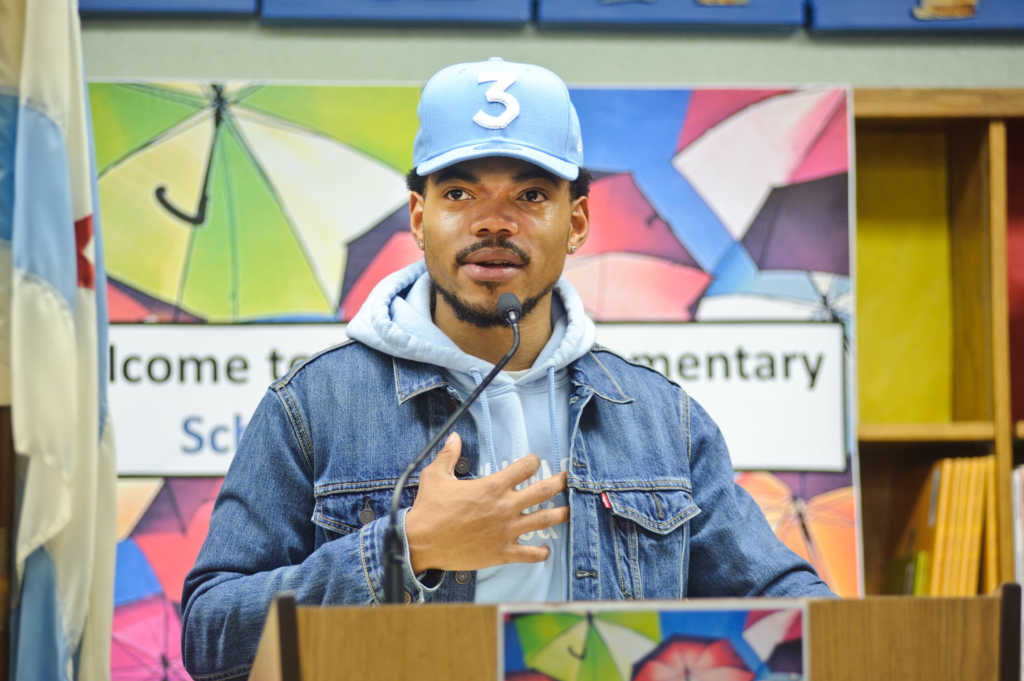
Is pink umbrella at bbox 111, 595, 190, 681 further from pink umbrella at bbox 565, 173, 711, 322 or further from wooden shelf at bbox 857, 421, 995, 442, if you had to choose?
wooden shelf at bbox 857, 421, 995, 442

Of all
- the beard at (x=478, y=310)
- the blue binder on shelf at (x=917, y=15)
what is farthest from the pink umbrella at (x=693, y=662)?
the blue binder on shelf at (x=917, y=15)

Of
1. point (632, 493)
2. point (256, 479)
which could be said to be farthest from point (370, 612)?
point (632, 493)

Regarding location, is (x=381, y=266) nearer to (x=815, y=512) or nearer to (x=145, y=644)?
(x=145, y=644)

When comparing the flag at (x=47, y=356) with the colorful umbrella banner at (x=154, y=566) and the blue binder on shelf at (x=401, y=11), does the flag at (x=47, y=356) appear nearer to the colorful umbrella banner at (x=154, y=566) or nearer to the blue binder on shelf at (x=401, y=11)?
the colorful umbrella banner at (x=154, y=566)

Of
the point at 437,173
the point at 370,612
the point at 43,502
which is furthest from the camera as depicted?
the point at 437,173

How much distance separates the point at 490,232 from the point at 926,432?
1.34m

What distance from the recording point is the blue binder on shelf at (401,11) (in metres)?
2.70

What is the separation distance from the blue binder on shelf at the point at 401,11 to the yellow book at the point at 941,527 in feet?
4.55

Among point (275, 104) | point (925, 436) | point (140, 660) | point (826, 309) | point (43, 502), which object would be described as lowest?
point (140, 660)

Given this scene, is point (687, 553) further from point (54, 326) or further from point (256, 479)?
point (54, 326)

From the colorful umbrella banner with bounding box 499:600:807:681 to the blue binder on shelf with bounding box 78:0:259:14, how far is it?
2.02 metres

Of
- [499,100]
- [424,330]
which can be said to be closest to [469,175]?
[499,100]

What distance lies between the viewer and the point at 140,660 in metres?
2.46

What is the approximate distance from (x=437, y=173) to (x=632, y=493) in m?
0.55
